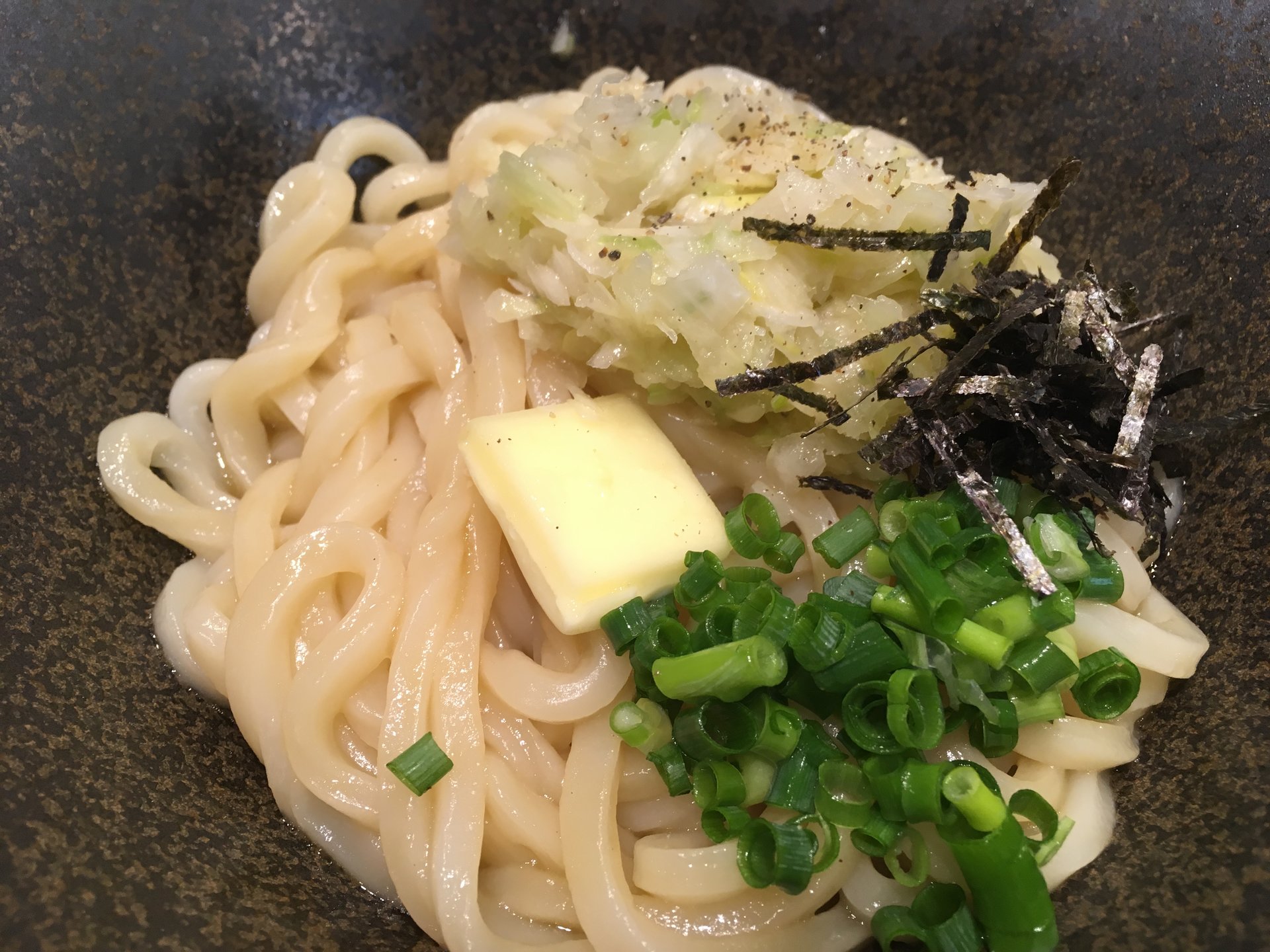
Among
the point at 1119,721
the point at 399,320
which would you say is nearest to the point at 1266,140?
the point at 1119,721

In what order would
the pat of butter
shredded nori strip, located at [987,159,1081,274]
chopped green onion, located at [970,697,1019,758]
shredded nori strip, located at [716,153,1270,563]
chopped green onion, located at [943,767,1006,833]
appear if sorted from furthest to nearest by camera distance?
1. shredded nori strip, located at [987,159,1081,274]
2. shredded nori strip, located at [716,153,1270,563]
3. the pat of butter
4. chopped green onion, located at [970,697,1019,758]
5. chopped green onion, located at [943,767,1006,833]

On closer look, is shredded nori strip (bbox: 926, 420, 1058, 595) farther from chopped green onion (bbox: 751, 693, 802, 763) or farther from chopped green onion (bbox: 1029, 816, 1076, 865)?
chopped green onion (bbox: 751, 693, 802, 763)

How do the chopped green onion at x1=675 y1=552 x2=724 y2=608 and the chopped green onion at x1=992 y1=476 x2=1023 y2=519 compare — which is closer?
the chopped green onion at x1=675 y1=552 x2=724 y2=608

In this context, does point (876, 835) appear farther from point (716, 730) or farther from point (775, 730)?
point (716, 730)

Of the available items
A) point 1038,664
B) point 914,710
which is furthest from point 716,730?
point 1038,664

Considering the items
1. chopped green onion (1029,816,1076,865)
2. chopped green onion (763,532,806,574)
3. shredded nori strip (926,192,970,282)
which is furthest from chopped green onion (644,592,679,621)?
shredded nori strip (926,192,970,282)

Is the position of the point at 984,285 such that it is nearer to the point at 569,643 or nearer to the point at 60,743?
the point at 569,643
